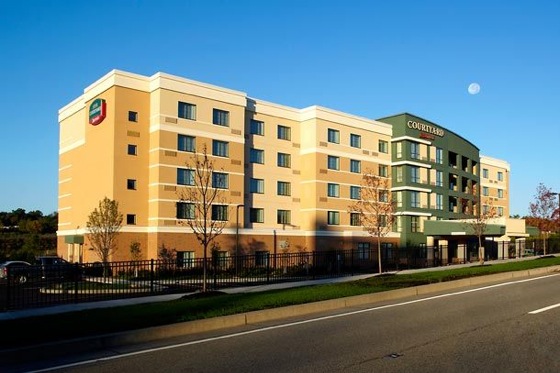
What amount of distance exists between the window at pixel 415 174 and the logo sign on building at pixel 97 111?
3434 cm

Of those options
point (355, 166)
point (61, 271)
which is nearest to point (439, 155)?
point (355, 166)

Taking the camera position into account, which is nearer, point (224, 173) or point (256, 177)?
point (224, 173)

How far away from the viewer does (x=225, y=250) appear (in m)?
46.3

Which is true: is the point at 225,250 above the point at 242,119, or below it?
below

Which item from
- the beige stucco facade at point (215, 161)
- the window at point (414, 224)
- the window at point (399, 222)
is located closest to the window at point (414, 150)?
the beige stucco facade at point (215, 161)

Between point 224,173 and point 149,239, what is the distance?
8569 mm

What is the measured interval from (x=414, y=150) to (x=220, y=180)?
1049 inches

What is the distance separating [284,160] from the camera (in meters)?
54.6

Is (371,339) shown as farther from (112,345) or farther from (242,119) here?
(242,119)

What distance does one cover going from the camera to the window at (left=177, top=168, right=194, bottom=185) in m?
45.0

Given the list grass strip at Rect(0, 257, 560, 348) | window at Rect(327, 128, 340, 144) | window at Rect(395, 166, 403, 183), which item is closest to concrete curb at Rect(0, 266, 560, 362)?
grass strip at Rect(0, 257, 560, 348)

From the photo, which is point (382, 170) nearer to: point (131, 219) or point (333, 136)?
point (333, 136)

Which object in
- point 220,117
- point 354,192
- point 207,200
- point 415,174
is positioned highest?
point 220,117

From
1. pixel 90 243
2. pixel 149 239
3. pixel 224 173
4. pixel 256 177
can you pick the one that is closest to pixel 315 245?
pixel 256 177
